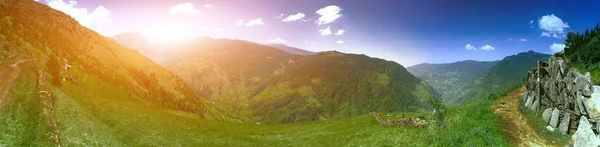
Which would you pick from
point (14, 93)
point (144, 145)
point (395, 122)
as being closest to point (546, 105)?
point (395, 122)

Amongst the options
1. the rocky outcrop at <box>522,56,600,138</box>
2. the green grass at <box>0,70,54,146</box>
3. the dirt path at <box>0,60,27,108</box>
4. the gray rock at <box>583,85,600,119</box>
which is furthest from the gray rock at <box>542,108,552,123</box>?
the dirt path at <box>0,60,27,108</box>

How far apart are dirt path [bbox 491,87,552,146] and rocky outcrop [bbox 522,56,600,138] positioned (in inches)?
76.4

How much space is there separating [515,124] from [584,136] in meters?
10.0

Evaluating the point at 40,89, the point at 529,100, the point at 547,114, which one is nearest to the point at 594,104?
the point at 547,114

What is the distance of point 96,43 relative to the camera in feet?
503

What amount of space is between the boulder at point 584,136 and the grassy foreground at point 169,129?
240 inches

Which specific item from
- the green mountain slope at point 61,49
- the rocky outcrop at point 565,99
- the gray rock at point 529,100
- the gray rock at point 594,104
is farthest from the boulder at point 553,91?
the green mountain slope at point 61,49

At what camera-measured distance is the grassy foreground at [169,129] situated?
4482 cm

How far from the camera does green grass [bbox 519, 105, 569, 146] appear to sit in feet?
109

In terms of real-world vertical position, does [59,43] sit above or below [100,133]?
above

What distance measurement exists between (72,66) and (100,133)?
170ft

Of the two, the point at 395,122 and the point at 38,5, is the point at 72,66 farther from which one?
the point at 395,122

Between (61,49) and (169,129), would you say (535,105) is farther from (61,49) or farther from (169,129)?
(61,49)

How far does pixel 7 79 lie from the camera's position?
64.6 metres
